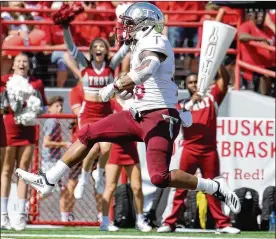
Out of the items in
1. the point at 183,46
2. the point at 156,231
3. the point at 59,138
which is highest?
the point at 183,46

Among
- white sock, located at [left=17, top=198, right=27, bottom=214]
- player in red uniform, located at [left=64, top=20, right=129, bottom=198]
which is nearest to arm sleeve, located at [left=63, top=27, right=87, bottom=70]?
player in red uniform, located at [left=64, top=20, right=129, bottom=198]

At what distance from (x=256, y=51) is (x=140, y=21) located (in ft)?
19.0

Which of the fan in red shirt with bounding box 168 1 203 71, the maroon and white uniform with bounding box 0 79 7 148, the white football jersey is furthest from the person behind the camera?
the fan in red shirt with bounding box 168 1 203 71

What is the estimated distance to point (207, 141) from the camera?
12031 millimetres

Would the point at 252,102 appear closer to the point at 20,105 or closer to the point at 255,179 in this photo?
the point at 255,179

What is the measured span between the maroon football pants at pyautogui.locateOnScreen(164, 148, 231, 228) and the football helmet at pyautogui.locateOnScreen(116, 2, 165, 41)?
304cm

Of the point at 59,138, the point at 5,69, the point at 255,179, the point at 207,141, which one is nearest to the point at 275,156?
the point at 255,179

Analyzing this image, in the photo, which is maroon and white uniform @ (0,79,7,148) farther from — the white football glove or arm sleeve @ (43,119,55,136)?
the white football glove

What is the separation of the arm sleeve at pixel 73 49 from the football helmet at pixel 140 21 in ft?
10.3

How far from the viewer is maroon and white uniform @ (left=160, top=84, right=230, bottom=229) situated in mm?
11984

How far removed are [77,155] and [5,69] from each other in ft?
18.3

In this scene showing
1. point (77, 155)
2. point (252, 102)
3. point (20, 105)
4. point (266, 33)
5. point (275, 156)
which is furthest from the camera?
point (266, 33)

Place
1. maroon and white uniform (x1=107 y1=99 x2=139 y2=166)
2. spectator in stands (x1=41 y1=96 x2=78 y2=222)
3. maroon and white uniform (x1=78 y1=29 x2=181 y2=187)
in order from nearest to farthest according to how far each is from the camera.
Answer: maroon and white uniform (x1=78 y1=29 x2=181 y2=187), maroon and white uniform (x1=107 y1=99 x2=139 y2=166), spectator in stands (x1=41 y1=96 x2=78 y2=222)

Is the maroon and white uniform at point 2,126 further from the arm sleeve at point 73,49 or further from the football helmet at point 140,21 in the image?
the football helmet at point 140,21
